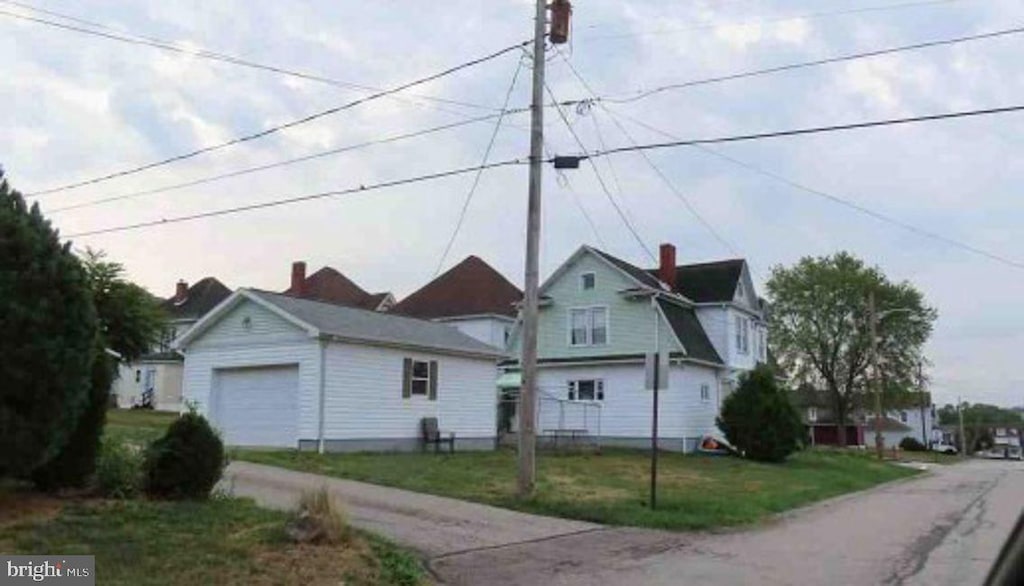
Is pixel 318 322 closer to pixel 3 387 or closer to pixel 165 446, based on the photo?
pixel 165 446

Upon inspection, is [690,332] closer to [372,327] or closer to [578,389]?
[578,389]

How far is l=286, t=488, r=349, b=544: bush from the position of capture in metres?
10.3

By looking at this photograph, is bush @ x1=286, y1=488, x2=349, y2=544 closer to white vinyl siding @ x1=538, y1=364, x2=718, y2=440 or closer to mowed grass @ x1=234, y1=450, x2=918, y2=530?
mowed grass @ x1=234, y1=450, x2=918, y2=530

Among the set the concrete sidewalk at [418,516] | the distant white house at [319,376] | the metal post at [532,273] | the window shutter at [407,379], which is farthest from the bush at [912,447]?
the concrete sidewalk at [418,516]

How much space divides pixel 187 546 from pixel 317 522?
1390mm

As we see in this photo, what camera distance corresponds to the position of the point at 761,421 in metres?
33.6

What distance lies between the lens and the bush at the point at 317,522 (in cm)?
1034

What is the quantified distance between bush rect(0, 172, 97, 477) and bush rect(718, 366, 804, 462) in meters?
26.9

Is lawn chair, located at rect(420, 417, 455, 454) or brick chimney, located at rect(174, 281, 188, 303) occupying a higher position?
brick chimney, located at rect(174, 281, 188, 303)

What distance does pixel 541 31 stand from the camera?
60.3 feet

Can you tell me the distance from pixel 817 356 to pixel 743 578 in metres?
67.3

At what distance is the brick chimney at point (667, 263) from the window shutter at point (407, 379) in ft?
52.6

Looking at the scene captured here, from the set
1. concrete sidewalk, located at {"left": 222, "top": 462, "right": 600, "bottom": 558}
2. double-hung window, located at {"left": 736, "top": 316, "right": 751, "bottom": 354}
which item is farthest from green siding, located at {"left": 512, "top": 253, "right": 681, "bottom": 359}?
concrete sidewalk, located at {"left": 222, "top": 462, "right": 600, "bottom": 558}

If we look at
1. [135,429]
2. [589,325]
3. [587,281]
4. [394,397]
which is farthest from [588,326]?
[135,429]
